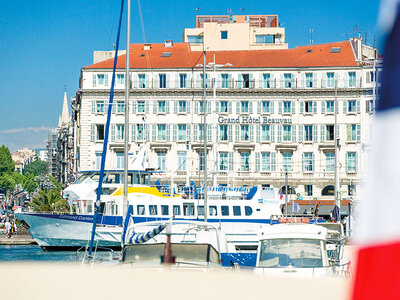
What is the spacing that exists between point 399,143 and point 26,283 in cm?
395

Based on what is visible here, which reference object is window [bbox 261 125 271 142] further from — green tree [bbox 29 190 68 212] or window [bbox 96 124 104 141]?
green tree [bbox 29 190 68 212]

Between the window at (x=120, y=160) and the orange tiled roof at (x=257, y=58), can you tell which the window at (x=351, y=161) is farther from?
the window at (x=120, y=160)

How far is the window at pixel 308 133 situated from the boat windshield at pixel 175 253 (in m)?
55.4

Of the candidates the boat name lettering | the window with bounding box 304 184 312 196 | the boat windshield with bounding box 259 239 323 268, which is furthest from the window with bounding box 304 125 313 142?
the boat windshield with bounding box 259 239 323 268

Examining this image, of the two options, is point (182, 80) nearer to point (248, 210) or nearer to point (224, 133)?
point (224, 133)

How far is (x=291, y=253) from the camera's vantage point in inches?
519

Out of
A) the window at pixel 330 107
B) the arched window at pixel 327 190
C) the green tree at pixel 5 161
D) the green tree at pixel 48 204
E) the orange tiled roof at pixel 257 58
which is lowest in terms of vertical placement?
the green tree at pixel 48 204

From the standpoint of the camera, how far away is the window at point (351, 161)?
6488 cm

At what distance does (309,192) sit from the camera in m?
64.9

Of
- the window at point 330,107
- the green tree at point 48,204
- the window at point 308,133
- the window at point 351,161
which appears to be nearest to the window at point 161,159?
the green tree at point 48,204

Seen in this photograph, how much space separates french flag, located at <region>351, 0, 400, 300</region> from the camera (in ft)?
5.02

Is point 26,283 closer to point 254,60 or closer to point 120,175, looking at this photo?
point 120,175

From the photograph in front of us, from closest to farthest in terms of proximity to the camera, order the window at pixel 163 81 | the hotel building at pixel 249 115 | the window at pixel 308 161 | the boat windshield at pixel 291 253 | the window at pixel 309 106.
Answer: the boat windshield at pixel 291 253 < the hotel building at pixel 249 115 < the window at pixel 308 161 < the window at pixel 309 106 < the window at pixel 163 81

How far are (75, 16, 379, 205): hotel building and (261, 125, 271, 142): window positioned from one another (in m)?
0.10
